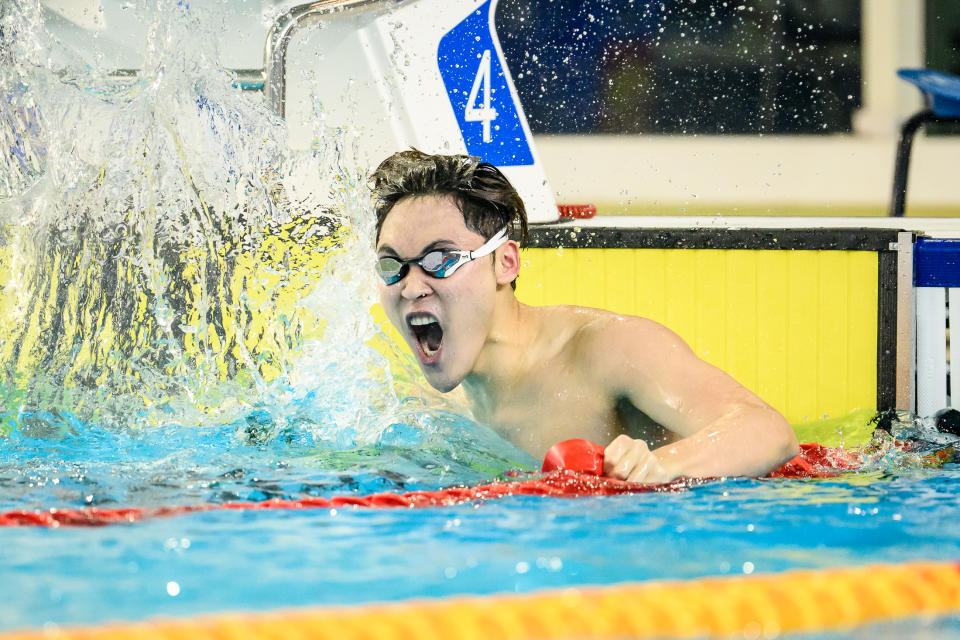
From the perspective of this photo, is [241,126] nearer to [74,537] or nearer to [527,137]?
[527,137]

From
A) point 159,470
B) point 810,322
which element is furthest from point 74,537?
point 810,322

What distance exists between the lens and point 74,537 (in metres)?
1.66

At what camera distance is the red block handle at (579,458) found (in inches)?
76.8

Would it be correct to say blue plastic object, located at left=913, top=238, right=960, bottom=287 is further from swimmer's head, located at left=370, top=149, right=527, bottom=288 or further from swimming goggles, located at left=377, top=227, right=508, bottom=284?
swimming goggles, located at left=377, top=227, right=508, bottom=284

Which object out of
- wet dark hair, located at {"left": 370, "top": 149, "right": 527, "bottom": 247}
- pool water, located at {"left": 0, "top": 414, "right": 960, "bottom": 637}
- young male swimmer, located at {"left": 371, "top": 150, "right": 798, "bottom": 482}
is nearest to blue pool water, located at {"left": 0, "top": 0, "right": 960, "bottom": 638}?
pool water, located at {"left": 0, "top": 414, "right": 960, "bottom": 637}

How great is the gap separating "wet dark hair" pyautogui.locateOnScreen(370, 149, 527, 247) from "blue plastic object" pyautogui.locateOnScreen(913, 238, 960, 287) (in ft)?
6.23

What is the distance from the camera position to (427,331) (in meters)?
2.52

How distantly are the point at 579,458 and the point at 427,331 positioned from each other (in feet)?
2.25

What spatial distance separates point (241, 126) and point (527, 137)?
3.65 feet

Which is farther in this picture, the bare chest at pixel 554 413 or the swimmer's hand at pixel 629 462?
the bare chest at pixel 554 413

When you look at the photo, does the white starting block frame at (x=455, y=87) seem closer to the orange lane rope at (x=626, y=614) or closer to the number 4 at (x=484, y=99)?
the number 4 at (x=484, y=99)

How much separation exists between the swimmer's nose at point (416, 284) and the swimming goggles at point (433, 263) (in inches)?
0.4

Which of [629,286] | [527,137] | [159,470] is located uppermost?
[527,137]

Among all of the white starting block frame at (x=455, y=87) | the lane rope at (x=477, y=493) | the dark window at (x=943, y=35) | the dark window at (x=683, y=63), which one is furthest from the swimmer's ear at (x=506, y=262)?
the dark window at (x=943, y=35)
